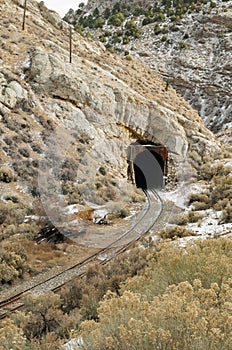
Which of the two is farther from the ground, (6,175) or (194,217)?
(6,175)

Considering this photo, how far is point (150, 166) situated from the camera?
3052cm

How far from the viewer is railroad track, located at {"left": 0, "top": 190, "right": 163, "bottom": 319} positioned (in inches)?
410

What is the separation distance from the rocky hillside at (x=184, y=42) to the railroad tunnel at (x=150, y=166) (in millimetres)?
14892

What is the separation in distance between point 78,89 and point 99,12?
5012cm

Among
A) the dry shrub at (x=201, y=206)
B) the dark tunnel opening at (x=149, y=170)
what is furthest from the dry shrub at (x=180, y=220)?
the dark tunnel opening at (x=149, y=170)

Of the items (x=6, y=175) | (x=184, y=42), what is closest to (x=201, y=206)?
(x=6, y=175)

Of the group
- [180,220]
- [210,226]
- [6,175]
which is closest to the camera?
[210,226]

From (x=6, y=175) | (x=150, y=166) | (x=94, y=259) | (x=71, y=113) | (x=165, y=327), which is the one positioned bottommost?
(x=94, y=259)

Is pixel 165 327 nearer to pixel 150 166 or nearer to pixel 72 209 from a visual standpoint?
pixel 72 209

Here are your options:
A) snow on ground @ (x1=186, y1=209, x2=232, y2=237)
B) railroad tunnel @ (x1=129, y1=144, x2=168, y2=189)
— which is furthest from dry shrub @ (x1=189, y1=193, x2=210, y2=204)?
railroad tunnel @ (x1=129, y1=144, x2=168, y2=189)

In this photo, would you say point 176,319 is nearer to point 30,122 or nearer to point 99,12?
point 30,122

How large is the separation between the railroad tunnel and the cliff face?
86 centimetres

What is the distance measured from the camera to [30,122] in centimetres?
2328

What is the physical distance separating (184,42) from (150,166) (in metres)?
31.0
